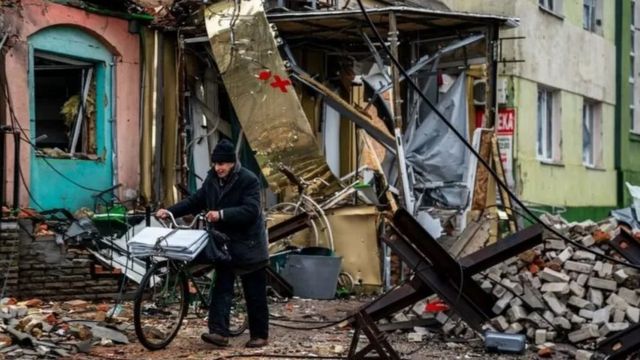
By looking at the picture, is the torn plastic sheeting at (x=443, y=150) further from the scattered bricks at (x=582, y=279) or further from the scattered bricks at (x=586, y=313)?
the scattered bricks at (x=586, y=313)

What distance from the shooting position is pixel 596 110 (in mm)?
23422

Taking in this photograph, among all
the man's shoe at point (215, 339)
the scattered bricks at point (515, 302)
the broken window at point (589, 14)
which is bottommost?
the man's shoe at point (215, 339)

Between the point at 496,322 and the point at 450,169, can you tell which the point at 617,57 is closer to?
the point at 450,169

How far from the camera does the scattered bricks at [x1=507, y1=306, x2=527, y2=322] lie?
9562mm

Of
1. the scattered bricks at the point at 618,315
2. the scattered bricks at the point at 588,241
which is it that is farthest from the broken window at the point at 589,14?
the scattered bricks at the point at 618,315

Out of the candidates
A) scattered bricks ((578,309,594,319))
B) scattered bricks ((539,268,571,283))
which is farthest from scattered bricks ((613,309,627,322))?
scattered bricks ((539,268,571,283))

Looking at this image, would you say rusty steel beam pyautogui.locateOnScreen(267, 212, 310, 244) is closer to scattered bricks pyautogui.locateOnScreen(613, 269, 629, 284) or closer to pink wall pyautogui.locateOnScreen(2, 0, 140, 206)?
pink wall pyautogui.locateOnScreen(2, 0, 140, 206)

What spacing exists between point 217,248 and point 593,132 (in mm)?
16791

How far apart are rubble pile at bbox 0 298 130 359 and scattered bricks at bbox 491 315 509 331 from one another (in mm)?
3506

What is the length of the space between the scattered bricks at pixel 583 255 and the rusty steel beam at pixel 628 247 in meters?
2.61

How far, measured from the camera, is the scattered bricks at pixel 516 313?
956 cm

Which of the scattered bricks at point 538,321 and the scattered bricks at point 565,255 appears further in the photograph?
the scattered bricks at point 565,255

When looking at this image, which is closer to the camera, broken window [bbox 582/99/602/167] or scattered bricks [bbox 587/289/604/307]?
scattered bricks [bbox 587/289/604/307]

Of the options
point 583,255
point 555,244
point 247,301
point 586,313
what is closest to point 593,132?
point 555,244
